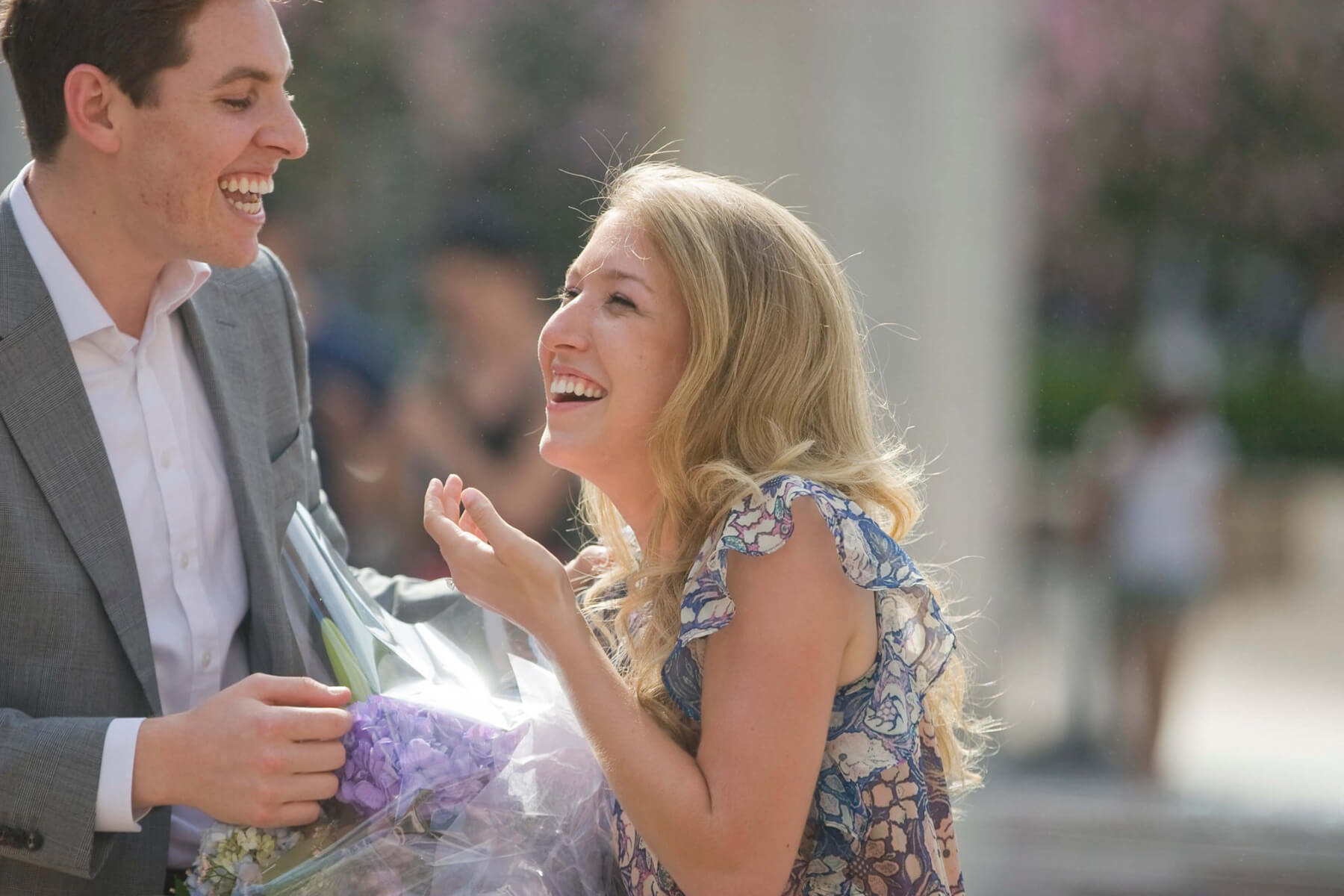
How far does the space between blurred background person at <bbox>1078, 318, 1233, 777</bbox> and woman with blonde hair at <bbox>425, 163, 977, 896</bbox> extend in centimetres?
388

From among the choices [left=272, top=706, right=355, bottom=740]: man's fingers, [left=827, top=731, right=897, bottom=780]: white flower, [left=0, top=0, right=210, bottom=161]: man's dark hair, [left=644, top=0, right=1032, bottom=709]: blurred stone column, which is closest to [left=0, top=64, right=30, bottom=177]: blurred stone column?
[left=644, top=0, right=1032, bottom=709]: blurred stone column

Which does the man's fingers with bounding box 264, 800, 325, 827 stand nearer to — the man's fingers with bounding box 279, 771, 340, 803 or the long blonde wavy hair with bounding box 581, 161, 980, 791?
the man's fingers with bounding box 279, 771, 340, 803

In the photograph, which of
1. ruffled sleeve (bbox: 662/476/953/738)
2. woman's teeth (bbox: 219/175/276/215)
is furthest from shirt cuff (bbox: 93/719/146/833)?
woman's teeth (bbox: 219/175/276/215)

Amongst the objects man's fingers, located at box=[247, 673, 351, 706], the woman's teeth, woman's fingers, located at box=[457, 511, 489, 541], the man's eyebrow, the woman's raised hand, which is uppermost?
the man's eyebrow

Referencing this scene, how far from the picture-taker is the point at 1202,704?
22.5ft

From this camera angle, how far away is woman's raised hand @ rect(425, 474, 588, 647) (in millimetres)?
1877

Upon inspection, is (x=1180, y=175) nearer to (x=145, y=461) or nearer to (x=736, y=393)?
(x=736, y=393)

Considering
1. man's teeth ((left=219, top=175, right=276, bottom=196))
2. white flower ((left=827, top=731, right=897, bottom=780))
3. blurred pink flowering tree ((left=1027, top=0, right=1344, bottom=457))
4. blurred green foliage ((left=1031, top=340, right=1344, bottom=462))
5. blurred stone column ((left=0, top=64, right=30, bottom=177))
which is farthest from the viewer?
blurred green foliage ((left=1031, top=340, right=1344, bottom=462))

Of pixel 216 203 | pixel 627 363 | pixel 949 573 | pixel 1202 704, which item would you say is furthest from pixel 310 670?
pixel 1202 704

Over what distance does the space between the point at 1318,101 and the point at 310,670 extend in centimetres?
493

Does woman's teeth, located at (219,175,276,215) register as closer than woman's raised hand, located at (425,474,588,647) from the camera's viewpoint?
No

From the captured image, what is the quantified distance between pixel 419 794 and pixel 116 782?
1.36 feet

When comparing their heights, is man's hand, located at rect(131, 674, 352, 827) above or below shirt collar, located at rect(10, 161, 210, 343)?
below

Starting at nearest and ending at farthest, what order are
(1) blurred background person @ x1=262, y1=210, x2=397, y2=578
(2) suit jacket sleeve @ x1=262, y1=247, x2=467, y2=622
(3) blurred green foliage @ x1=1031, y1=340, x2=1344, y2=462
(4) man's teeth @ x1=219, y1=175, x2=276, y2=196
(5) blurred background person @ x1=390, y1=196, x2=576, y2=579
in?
(4) man's teeth @ x1=219, y1=175, x2=276, y2=196, (2) suit jacket sleeve @ x1=262, y1=247, x2=467, y2=622, (5) blurred background person @ x1=390, y1=196, x2=576, y2=579, (1) blurred background person @ x1=262, y1=210, x2=397, y2=578, (3) blurred green foliage @ x1=1031, y1=340, x2=1344, y2=462
